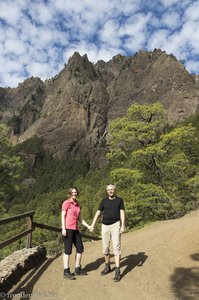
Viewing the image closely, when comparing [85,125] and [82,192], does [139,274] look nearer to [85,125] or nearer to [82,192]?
[82,192]

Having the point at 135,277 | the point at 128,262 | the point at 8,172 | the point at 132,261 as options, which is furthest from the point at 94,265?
the point at 8,172

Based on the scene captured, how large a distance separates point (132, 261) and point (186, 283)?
7.01ft

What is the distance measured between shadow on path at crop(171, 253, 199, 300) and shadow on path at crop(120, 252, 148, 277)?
3.52ft

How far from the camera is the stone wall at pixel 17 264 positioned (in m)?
8.53

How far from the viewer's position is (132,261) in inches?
411

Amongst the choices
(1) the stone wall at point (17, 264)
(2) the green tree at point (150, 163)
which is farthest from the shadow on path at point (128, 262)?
(2) the green tree at point (150, 163)

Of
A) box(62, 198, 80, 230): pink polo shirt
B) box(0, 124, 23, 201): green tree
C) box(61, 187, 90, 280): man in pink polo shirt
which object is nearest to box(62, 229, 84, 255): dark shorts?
box(61, 187, 90, 280): man in pink polo shirt

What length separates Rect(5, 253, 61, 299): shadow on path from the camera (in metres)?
7.91

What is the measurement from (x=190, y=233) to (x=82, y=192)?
351 feet

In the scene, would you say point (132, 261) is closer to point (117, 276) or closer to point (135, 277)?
point (135, 277)

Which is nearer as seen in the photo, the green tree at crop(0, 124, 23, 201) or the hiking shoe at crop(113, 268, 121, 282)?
the hiking shoe at crop(113, 268, 121, 282)

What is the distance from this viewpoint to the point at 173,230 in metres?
14.2

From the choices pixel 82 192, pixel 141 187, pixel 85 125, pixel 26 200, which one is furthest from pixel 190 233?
pixel 85 125

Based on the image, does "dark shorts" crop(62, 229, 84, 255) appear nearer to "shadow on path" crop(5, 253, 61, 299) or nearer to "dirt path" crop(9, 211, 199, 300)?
"dirt path" crop(9, 211, 199, 300)
